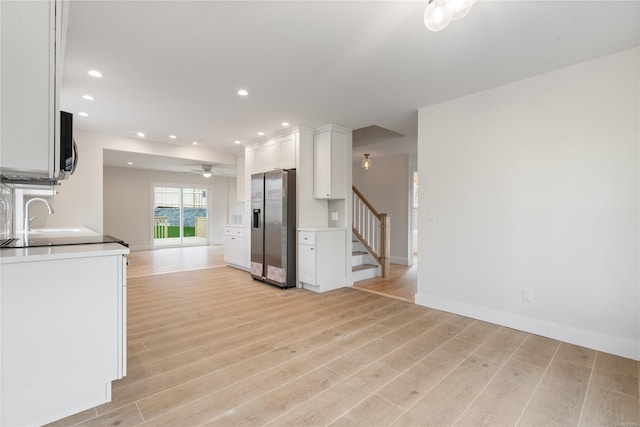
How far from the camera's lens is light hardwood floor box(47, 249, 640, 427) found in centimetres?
159

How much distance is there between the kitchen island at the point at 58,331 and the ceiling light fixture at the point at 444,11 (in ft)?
7.33

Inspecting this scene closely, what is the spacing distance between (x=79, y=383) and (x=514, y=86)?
166 inches

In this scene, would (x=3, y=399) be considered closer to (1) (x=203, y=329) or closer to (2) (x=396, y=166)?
(1) (x=203, y=329)

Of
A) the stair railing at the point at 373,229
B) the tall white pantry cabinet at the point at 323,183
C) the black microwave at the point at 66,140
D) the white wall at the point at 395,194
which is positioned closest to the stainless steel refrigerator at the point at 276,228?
the tall white pantry cabinet at the point at 323,183

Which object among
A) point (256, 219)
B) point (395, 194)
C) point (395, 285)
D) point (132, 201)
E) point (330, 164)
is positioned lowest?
point (395, 285)

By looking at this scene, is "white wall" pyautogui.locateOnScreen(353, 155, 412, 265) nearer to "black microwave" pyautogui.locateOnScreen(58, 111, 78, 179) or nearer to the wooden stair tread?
the wooden stair tread

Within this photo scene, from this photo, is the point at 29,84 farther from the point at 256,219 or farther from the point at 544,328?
the point at 544,328

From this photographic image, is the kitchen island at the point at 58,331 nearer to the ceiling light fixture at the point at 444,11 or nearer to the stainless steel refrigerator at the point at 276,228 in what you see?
the ceiling light fixture at the point at 444,11

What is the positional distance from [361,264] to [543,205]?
320cm

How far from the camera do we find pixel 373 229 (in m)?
5.57

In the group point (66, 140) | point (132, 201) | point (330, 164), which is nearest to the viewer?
point (66, 140)

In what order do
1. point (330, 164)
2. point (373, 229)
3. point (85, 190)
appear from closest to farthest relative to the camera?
point (330, 164) < point (85, 190) < point (373, 229)

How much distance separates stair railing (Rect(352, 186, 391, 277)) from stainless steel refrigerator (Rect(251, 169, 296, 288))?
63.1 inches

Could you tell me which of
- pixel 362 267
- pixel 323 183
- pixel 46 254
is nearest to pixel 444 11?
pixel 46 254
